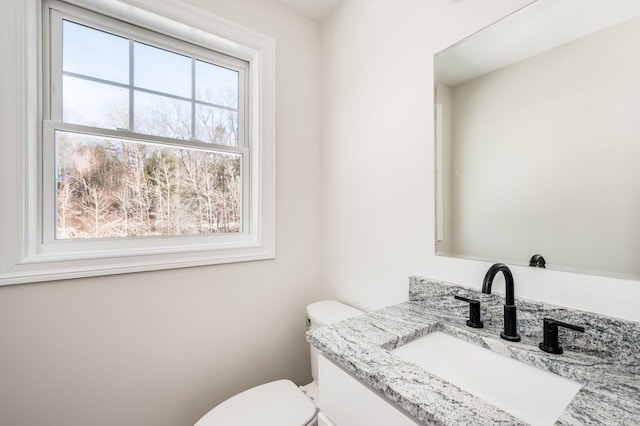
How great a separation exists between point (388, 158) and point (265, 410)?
1.20 meters

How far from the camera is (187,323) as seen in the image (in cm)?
128

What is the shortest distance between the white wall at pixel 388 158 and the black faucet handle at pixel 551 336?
9 centimetres

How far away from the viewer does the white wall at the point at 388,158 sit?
0.94 metres

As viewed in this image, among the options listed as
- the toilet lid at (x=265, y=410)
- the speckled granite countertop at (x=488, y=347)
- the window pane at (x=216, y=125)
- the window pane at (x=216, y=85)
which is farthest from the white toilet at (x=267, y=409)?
the window pane at (x=216, y=85)

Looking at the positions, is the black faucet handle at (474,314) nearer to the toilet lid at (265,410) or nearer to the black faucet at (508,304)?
the black faucet at (508,304)

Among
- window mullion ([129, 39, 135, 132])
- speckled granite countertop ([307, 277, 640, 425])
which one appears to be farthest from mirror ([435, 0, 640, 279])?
window mullion ([129, 39, 135, 132])

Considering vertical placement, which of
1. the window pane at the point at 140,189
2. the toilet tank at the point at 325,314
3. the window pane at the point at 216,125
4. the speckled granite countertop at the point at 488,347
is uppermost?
the window pane at the point at 216,125

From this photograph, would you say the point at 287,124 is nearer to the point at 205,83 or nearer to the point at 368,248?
the point at 205,83

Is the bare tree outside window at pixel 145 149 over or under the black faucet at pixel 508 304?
over

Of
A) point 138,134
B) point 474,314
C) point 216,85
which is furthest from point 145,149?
point 474,314

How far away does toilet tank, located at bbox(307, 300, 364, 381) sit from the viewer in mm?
1341

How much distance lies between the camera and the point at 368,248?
4.55 ft

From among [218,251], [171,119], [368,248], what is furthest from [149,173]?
[368,248]

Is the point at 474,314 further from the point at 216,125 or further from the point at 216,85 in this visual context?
the point at 216,85
